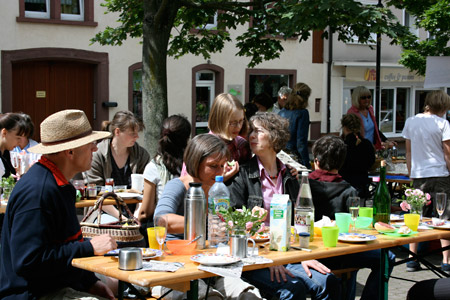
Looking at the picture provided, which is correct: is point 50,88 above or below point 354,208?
above

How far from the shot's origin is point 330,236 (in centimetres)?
412

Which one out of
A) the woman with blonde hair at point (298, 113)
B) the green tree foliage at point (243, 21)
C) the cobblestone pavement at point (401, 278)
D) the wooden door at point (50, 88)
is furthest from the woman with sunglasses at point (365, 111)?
the wooden door at point (50, 88)

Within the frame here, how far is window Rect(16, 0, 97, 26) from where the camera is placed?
598 inches

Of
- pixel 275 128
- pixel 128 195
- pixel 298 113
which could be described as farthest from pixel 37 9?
pixel 275 128

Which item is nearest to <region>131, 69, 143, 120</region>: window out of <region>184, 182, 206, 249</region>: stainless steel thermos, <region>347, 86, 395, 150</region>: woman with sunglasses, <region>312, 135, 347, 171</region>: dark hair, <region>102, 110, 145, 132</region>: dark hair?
<region>347, 86, 395, 150</region>: woman with sunglasses

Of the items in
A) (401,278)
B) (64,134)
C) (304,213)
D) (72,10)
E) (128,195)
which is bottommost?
(401,278)

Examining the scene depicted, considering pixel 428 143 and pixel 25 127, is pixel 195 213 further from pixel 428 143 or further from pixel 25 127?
pixel 428 143

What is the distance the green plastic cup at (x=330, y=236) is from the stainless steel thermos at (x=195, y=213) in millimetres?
769

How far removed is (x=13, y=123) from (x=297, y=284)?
13.1ft

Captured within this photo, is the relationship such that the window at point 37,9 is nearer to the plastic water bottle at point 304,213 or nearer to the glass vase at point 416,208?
the glass vase at point 416,208

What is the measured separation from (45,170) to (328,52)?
1892 centimetres

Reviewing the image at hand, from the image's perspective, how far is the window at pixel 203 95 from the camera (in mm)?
18734

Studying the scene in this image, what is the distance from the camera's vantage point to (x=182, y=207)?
4.33m

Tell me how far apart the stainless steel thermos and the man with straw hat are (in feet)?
1.43
